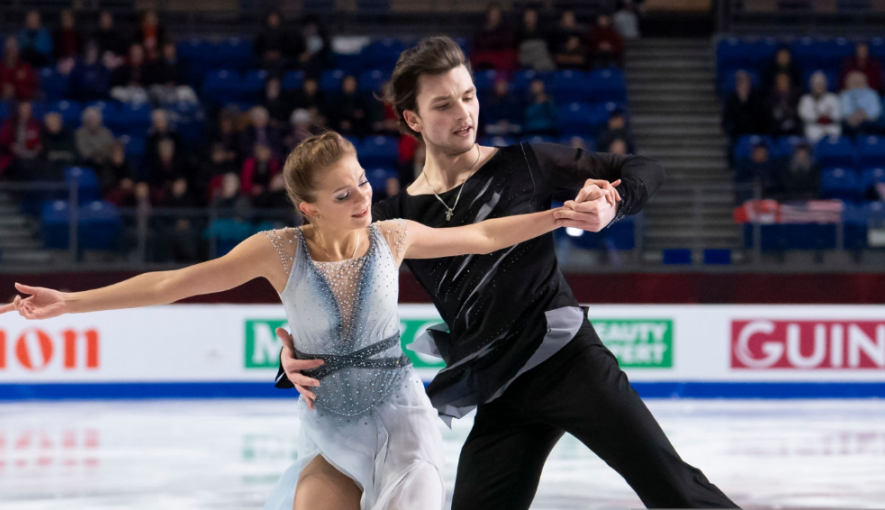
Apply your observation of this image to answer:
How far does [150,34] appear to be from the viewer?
9.85 metres

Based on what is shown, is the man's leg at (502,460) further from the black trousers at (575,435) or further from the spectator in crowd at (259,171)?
the spectator in crowd at (259,171)

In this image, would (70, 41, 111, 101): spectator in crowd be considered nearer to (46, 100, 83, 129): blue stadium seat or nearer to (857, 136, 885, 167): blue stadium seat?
(46, 100, 83, 129): blue stadium seat

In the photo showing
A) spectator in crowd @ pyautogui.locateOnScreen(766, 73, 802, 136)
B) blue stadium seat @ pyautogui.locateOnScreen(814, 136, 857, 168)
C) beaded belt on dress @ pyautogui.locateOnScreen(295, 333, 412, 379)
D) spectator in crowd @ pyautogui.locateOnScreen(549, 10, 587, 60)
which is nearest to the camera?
beaded belt on dress @ pyautogui.locateOnScreen(295, 333, 412, 379)

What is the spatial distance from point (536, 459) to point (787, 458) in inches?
116

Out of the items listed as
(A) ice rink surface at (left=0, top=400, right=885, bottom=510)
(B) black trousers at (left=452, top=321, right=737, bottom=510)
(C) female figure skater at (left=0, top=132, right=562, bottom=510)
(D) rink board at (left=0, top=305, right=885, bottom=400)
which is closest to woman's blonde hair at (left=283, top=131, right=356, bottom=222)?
(C) female figure skater at (left=0, top=132, right=562, bottom=510)

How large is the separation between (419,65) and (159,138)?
6185 millimetres

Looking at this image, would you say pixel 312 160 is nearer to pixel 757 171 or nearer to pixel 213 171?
pixel 213 171

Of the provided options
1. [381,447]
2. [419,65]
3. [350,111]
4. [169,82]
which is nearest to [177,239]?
[350,111]

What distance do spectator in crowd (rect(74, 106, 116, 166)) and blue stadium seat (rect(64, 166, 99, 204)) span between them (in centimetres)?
34

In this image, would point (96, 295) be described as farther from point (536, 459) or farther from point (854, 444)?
point (854, 444)

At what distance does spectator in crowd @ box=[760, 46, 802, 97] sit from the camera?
961 centimetres

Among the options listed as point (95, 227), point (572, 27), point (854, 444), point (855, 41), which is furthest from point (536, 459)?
point (855, 41)

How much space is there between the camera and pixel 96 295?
91.6 inches

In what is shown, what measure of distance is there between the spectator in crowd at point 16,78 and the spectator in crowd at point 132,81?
73 centimetres
